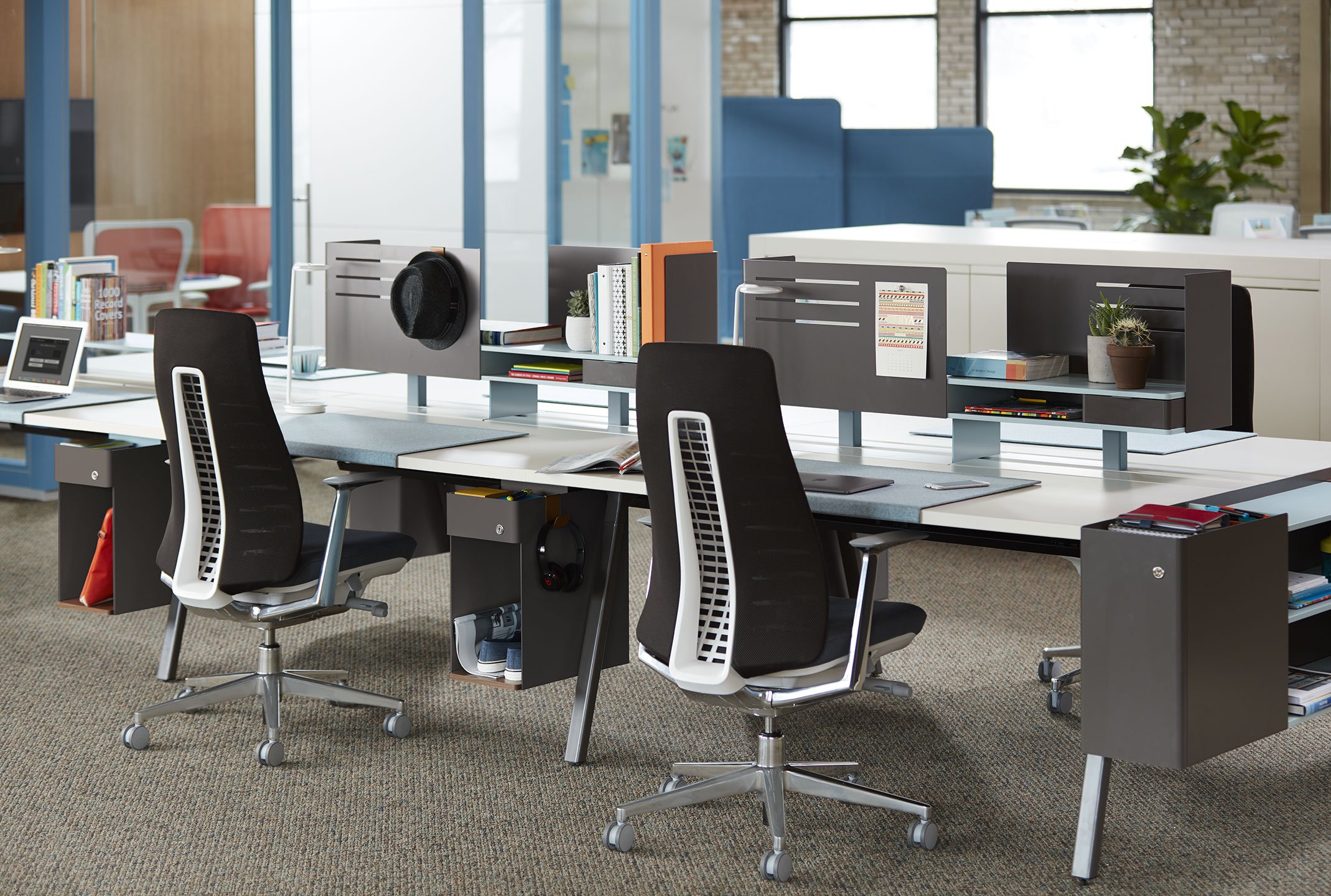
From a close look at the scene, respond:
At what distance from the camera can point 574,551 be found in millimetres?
3852

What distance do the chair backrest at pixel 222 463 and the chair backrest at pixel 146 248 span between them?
3764mm

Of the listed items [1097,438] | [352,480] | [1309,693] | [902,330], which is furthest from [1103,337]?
[352,480]

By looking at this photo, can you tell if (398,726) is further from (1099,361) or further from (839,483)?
(1099,361)

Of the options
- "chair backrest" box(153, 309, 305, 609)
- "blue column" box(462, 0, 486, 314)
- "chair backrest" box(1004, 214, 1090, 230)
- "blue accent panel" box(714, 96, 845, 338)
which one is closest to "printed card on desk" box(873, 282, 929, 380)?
"chair backrest" box(153, 309, 305, 609)

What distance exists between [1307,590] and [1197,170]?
8.60 m

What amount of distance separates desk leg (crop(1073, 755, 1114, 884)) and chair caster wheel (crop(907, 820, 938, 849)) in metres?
0.30

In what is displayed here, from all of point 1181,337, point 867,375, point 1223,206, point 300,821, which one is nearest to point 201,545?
point 300,821

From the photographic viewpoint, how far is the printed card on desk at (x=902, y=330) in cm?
374

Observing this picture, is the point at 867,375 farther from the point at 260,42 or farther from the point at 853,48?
the point at 853,48

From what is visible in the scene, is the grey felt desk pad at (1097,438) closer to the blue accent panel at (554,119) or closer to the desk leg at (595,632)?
the desk leg at (595,632)

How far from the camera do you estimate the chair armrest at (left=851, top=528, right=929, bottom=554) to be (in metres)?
3.04

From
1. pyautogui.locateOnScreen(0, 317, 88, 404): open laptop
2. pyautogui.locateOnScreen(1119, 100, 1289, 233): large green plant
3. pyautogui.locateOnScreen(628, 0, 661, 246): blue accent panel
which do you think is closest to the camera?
pyautogui.locateOnScreen(0, 317, 88, 404): open laptop

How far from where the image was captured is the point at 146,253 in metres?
7.39

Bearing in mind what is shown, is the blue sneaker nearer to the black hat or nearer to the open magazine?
the open magazine
